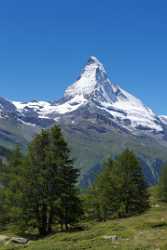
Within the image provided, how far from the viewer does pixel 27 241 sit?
123ft

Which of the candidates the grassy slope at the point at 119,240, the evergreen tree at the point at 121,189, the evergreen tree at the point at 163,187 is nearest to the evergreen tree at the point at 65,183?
the grassy slope at the point at 119,240

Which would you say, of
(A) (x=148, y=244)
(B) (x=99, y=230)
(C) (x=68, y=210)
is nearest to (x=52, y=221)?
(C) (x=68, y=210)

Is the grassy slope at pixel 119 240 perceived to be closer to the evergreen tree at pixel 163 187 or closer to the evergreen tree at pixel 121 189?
the evergreen tree at pixel 121 189

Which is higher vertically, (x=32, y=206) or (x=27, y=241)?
(x=32, y=206)

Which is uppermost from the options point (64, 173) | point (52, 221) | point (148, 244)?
point (64, 173)

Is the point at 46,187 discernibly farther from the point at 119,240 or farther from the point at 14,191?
the point at 119,240

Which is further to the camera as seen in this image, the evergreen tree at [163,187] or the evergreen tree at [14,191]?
the evergreen tree at [163,187]

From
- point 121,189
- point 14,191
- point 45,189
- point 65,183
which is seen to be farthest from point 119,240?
point 121,189

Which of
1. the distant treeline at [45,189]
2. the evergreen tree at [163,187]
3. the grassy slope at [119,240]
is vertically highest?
the evergreen tree at [163,187]

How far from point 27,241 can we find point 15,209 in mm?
4322

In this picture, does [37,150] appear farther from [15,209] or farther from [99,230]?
[99,230]

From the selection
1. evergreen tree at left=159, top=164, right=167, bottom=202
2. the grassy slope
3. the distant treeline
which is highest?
evergreen tree at left=159, top=164, right=167, bottom=202

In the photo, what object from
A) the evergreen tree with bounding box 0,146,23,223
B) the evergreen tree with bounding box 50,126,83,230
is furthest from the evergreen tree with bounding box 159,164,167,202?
the evergreen tree with bounding box 50,126,83,230

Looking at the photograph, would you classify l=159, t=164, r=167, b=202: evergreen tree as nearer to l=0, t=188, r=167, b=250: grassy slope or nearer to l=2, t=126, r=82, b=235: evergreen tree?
l=2, t=126, r=82, b=235: evergreen tree
